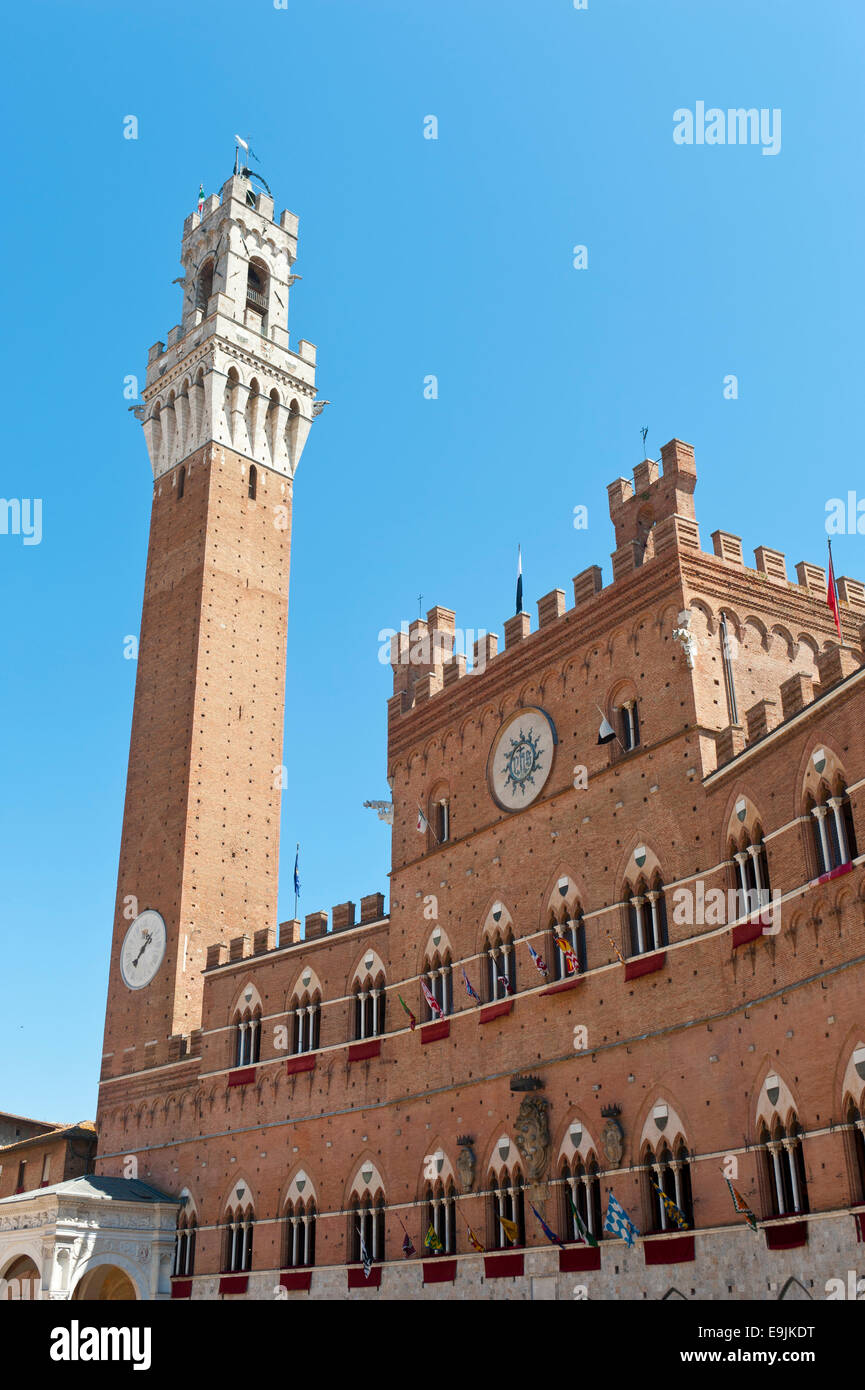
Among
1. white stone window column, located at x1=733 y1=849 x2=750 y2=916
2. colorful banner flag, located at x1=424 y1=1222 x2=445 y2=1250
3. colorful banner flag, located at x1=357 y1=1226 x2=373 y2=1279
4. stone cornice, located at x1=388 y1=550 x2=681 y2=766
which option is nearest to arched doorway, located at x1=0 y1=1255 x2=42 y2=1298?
colorful banner flag, located at x1=357 y1=1226 x2=373 y2=1279

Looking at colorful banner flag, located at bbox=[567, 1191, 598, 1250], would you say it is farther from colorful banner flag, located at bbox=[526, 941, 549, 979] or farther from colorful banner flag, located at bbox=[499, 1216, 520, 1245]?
colorful banner flag, located at bbox=[526, 941, 549, 979]

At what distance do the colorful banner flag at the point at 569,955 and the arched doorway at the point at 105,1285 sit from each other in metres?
16.6

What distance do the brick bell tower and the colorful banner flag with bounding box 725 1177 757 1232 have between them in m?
20.6

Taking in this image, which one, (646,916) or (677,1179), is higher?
(646,916)

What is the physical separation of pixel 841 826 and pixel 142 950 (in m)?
26.4

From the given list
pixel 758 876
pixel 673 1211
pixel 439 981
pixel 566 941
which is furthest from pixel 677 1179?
pixel 439 981

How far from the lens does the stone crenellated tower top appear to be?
47.5m

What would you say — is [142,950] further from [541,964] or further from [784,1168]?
[784,1168]

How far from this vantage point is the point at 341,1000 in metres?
31.5

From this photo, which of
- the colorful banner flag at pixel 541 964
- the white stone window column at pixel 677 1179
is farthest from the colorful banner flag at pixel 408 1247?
the white stone window column at pixel 677 1179

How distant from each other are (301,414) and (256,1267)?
31112 millimetres

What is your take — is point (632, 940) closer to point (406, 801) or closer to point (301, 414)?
point (406, 801)

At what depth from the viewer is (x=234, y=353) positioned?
48.0 meters

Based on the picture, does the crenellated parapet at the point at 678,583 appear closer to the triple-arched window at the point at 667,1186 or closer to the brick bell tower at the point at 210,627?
the triple-arched window at the point at 667,1186
